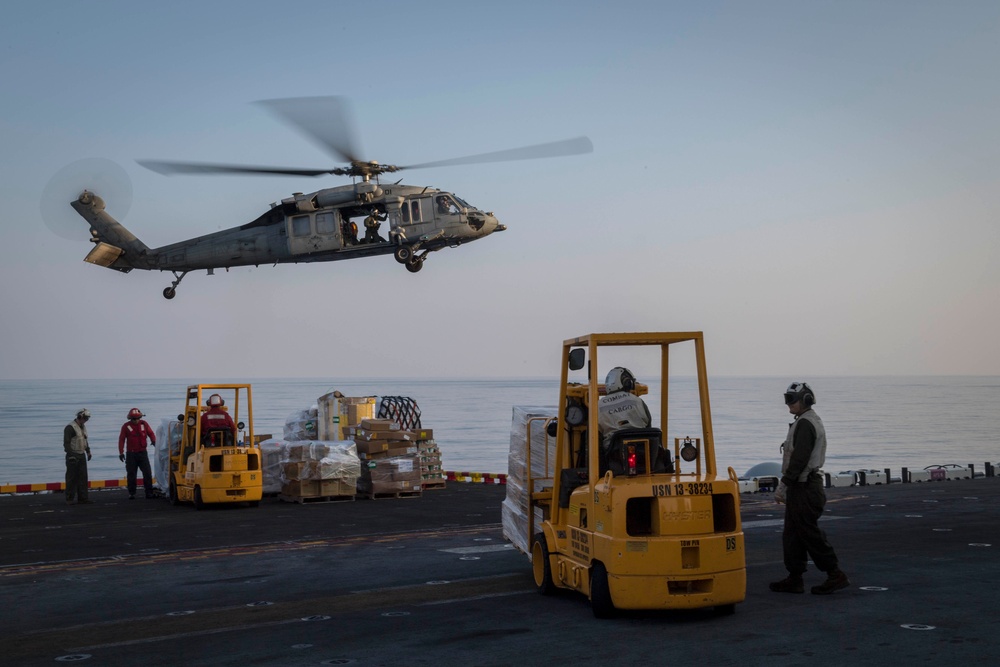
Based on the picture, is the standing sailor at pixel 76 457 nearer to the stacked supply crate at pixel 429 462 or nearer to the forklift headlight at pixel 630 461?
the stacked supply crate at pixel 429 462

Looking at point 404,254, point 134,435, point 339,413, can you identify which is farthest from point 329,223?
point 134,435

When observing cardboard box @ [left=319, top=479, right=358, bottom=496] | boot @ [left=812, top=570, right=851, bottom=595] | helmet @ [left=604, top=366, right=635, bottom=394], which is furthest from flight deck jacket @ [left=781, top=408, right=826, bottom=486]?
cardboard box @ [left=319, top=479, right=358, bottom=496]

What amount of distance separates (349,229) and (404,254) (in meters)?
1.37

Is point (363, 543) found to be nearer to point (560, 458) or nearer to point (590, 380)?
point (560, 458)

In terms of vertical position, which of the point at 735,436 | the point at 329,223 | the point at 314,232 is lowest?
the point at 735,436

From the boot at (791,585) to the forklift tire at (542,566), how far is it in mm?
1850

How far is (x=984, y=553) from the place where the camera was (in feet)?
32.4

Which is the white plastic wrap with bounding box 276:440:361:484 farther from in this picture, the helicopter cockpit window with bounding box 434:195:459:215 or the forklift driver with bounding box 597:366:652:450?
the forklift driver with bounding box 597:366:652:450

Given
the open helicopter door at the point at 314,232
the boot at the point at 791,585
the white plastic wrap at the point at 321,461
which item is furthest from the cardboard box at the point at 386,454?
the boot at the point at 791,585

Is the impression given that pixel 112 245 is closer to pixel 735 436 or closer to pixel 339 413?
pixel 339 413

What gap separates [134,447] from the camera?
757 inches

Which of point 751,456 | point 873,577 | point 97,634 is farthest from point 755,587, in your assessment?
point 751,456

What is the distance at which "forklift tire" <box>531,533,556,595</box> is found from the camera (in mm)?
8188

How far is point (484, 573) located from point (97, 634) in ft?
12.2
